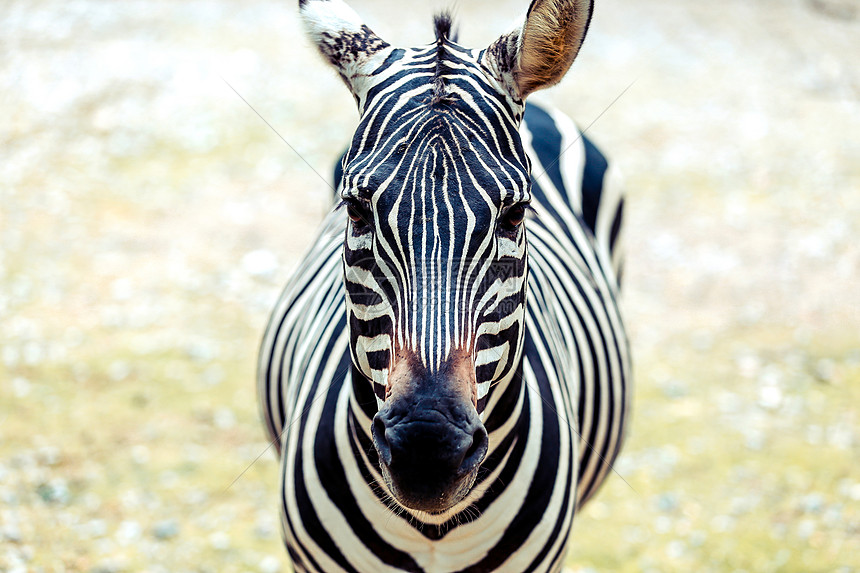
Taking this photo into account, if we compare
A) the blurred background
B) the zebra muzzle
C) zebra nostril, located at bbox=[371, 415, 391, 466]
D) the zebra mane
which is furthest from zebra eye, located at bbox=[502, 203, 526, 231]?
the blurred background

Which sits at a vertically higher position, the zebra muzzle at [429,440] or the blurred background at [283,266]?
the zebra muzzle at [429,440]

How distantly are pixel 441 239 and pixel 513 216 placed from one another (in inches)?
7.8

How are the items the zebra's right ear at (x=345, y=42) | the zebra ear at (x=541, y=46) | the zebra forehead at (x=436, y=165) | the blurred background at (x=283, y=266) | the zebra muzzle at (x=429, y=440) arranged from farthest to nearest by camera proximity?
the blurred background at (x=283, y=266) < the zebra's right ear at (x=345, y=42) < the zebra ear at (x=541, y=46) < the zebra forehead at (x=436, y=165) < the zebra muzzle at (x=429, y=440)

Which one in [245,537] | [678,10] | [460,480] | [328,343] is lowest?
[245,537]

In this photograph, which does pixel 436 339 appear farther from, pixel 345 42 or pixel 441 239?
pixel 345 42

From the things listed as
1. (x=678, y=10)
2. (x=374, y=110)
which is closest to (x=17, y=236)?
(x=374, y=110)

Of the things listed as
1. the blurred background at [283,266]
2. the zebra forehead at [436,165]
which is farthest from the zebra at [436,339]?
the blurred background at [283,266]

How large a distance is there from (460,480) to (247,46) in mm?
9729

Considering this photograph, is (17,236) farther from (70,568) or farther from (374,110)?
(374,110)

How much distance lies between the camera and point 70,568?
3939 millimetres

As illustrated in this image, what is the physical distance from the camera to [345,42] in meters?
1.97

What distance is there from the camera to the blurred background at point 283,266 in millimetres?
4445

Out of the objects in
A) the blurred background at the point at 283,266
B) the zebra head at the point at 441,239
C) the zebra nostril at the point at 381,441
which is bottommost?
the blurred background at the point at 283,266

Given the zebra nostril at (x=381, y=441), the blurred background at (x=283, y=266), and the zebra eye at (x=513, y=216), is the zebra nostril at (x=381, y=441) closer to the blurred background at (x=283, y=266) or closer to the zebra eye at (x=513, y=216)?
the zebra eye at (x=513, y=216)
